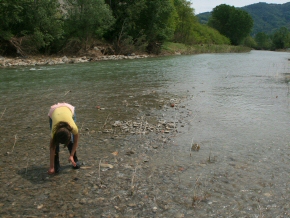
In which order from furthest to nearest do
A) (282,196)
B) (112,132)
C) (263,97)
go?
(263,97), (112,132), (282,196)

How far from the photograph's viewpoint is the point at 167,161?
6.41 meters

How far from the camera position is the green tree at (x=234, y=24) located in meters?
127

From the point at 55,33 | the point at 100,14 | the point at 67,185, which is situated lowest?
the point at 67,185

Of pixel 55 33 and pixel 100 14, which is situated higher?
pixel 100 14

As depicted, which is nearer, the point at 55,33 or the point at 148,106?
the point at 148,106

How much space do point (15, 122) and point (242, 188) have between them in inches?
294

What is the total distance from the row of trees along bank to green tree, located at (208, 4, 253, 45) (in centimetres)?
7402

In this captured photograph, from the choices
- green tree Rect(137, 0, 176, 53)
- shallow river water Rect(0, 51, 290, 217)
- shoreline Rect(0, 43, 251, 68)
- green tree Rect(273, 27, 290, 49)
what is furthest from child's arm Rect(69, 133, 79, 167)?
green tree Rect(273, 27, 290, 49)

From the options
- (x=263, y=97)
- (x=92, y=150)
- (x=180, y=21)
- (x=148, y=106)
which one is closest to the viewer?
(x=92, y=150)

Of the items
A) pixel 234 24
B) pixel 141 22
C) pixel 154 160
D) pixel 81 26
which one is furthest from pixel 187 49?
pixel 234 24

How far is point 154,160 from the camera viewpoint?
21.2 ft

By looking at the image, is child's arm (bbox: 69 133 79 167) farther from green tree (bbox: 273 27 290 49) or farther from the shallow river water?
green tree (bbox: 273 27 290 49)

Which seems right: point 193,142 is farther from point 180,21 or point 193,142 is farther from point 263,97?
point 180,21

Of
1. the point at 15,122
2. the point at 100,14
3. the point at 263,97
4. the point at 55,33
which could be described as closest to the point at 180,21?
the point at 100,14
